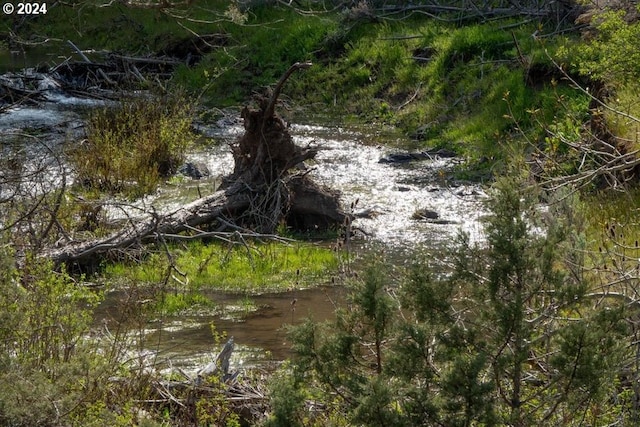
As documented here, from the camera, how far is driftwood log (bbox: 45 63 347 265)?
11492 millimetres

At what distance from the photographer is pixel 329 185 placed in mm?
14234

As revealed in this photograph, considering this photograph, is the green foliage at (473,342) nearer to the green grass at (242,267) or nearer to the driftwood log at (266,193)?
the green grass at (242,267)

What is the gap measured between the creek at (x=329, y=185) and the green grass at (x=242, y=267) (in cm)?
22

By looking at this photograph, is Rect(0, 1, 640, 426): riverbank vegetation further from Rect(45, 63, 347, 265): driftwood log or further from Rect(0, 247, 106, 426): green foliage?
Rect(45, 63, 347, 265): driftwood log

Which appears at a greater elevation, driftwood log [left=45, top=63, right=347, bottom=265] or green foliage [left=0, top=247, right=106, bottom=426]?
green foliage [left=0, top=247, right=106, bottom=426]

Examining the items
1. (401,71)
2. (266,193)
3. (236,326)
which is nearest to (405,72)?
(401,71)

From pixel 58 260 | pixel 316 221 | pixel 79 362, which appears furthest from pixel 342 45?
pixel 79 362

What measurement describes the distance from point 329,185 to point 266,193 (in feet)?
8.75

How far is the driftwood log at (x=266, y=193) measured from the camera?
11492 mm

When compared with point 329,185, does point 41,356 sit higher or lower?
higher

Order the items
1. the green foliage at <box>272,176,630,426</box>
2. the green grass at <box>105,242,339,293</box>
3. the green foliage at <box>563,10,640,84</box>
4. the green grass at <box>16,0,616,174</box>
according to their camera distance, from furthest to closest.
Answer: the green grass at <box>16,0,616,174</box> < the green foliage at <box>563,10,640,84</box> < the green grass at <box>105,242,339,293</box> < the green foliage at <box>272,176,630,426</box>

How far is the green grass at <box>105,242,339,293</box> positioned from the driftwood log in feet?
1.29

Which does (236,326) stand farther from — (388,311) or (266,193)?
(388,311)

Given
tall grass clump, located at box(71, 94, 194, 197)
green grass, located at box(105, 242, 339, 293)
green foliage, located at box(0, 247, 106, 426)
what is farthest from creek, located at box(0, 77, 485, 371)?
green foliage, located at box(0, 247, 106, 426)
